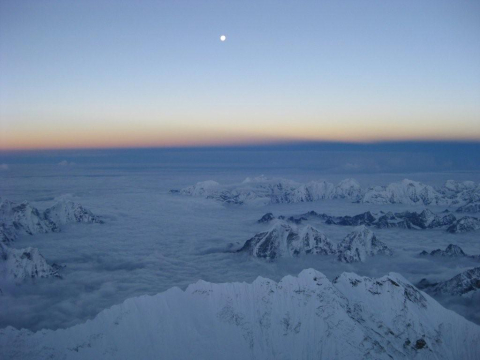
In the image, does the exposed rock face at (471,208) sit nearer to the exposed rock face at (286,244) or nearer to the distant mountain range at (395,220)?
the distant mountain range at (395,220)

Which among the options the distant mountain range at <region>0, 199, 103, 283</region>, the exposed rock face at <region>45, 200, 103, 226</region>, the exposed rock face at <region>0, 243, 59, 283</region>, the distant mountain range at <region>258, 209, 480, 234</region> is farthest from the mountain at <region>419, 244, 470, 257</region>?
the exposed rock face at <region>45, 200, 103, 226</region>

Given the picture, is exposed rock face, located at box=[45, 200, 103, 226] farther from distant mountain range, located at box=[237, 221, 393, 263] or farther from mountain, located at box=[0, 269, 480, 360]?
mountain, located at box=[0, 269, 480, 360]

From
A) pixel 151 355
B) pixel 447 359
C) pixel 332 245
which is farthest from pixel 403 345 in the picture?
pixel 332 245

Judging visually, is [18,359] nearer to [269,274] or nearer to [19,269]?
[19,269]

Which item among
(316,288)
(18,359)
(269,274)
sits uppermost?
(316,288)

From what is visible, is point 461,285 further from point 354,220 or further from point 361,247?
point 354,220

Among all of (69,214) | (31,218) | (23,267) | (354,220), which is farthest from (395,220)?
(31,218)

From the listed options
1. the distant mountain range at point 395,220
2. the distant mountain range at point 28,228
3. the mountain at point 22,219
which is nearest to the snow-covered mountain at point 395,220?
the distant mountain range at point 395,220
